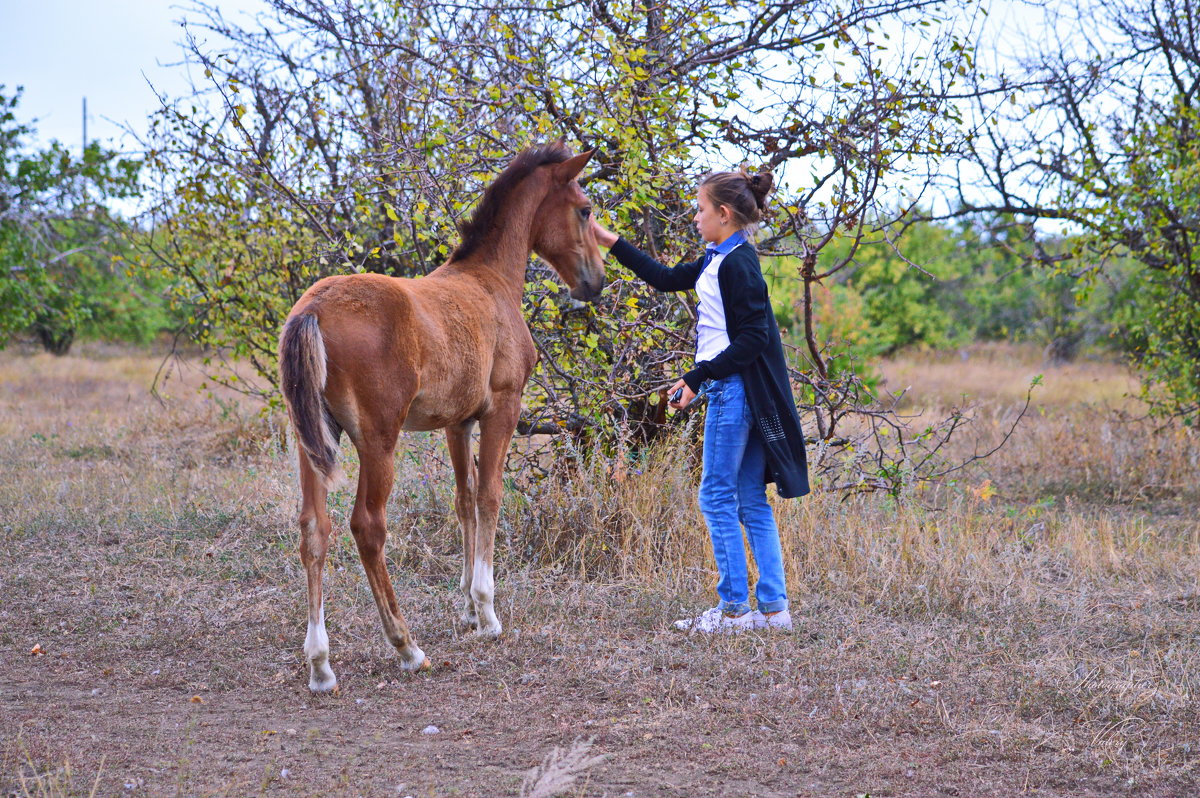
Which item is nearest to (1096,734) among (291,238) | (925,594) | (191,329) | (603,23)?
(925,594)

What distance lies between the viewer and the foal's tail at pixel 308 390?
3.61m

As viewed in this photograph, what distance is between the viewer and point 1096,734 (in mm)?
3488

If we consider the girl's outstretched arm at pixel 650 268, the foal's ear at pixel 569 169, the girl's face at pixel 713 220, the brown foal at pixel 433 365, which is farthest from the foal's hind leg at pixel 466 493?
the girl's face at pixel 713 220

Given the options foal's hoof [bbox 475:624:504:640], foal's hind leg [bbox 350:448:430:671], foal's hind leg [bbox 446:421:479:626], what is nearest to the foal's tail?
foal's hind leg [bbox 350:448:430:671]

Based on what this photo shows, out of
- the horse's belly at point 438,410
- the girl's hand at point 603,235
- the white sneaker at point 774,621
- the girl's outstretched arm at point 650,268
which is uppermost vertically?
the girl's hand at point 603,235

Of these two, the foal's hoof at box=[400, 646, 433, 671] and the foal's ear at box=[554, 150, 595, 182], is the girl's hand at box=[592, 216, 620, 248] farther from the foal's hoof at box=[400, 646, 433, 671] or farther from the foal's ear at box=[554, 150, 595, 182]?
the foal's hoof at box=[400, 646, 433, 671]

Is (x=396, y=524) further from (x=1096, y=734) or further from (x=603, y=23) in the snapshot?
(x=1096, y=734)

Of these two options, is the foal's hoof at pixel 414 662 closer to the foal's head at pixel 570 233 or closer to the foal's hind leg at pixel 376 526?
the foal's hind leg at pixel 376 526

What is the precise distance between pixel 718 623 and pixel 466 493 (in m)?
1.39

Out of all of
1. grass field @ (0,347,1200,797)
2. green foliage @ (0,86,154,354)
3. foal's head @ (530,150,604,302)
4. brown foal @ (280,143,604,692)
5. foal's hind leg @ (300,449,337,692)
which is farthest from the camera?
green foliage @ (0,86,154,354)

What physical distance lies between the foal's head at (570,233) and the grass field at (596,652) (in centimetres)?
146

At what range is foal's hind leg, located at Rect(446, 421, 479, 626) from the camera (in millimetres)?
4828

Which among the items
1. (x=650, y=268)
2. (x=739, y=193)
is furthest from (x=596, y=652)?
(x=739, y=193)

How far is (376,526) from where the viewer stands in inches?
157
